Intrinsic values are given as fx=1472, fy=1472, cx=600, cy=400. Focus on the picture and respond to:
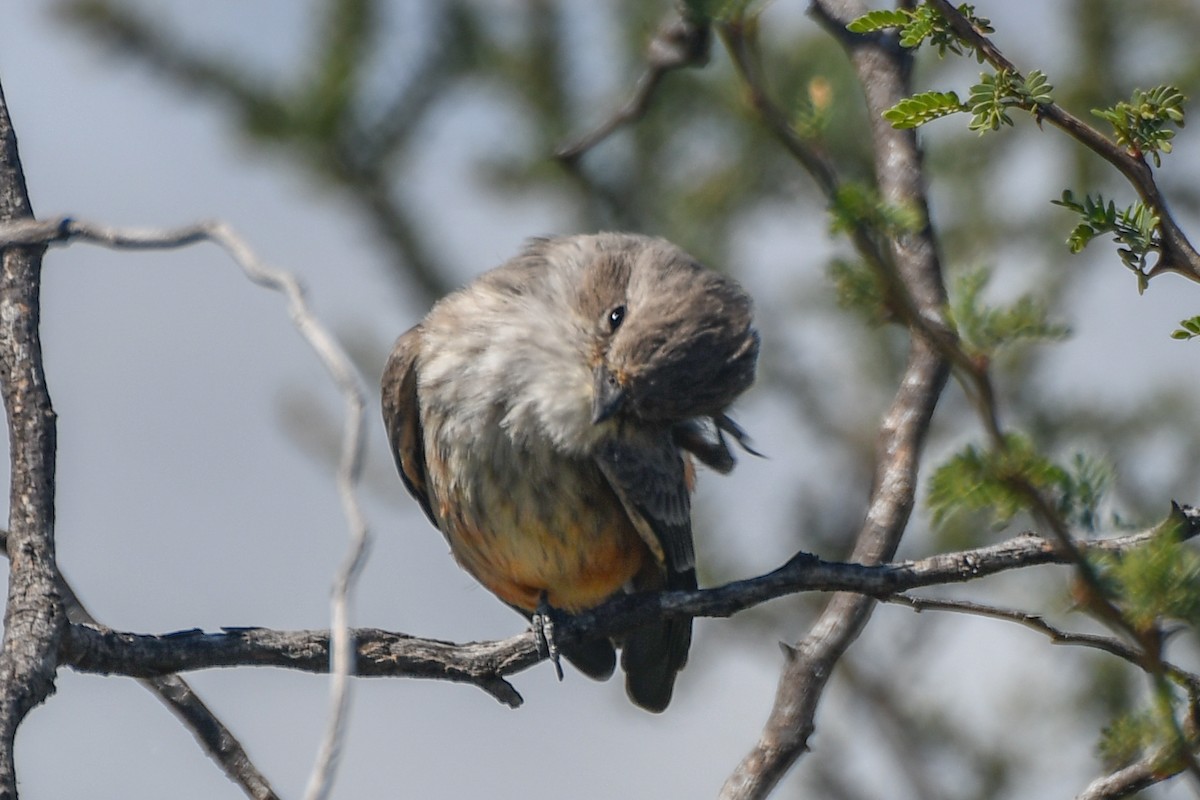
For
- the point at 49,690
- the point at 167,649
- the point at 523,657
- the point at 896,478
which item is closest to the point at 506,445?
the point at 523,657

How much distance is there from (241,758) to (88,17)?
5.48m

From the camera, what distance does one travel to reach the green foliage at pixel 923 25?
277 cm

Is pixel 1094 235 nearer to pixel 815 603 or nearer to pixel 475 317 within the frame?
pixel 475 317

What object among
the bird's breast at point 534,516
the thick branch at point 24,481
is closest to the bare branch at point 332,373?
the thick branch at point 24,481

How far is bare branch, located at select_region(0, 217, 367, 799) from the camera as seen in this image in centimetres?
246

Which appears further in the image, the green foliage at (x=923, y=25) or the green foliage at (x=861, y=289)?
the green foliage at (x=923, y=25)

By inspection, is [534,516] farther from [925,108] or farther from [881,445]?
[925,108]

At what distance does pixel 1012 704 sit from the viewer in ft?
30.2

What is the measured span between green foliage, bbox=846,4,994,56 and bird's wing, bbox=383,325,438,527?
3124 mm

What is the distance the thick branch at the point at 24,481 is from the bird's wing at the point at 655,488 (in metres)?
2.22

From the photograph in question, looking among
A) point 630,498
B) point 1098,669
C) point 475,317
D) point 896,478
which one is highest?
point 1098,669

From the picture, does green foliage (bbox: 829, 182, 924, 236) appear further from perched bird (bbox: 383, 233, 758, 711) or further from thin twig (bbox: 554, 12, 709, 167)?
perched bird (bbox: 383, 233, 758, 711)

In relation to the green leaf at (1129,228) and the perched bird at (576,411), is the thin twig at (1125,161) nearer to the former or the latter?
the green leaf at (1129,228)

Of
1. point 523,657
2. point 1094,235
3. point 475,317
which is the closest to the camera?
point 1094,235
